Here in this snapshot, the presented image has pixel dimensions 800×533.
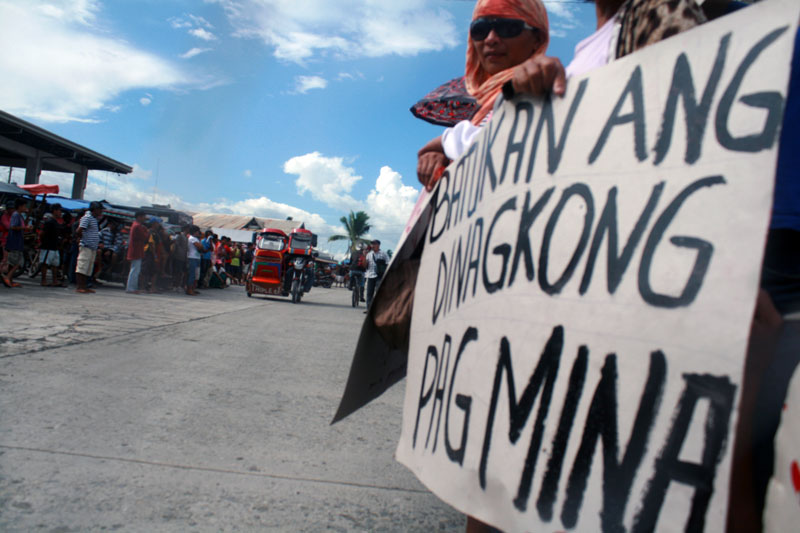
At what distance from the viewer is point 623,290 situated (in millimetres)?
926

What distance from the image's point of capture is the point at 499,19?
5.54 ft

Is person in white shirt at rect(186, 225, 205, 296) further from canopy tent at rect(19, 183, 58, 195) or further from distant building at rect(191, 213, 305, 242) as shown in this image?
distant building at rect(191, 213, 305, 242)

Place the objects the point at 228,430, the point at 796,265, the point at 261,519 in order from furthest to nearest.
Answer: the point at 228,430, the point at 261,519, the point at 796,265

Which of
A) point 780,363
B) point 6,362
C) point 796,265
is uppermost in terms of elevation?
point 796,265

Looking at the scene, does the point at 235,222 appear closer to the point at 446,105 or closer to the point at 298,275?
the point at 298,275

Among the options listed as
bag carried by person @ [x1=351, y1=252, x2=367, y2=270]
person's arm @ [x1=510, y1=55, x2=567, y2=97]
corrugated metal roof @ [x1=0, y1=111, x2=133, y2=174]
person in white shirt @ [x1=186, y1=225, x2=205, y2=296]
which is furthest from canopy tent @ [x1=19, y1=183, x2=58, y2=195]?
person's arm @ [x1=510, y1=55, x2=567, y2=97]

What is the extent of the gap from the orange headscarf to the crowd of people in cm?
994

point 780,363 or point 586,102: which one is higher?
point 586,102

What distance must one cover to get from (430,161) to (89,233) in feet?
32.8

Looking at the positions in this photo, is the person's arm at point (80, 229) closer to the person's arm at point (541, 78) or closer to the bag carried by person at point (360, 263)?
the bag carried by person at point (360, 263)

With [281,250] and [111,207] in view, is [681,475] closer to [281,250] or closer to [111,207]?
[281,250]

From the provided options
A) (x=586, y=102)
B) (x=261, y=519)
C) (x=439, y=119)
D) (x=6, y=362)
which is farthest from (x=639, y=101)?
(x=6, y=362)

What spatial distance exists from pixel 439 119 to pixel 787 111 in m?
1.51

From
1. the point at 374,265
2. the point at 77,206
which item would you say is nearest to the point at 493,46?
the point at 374,265
